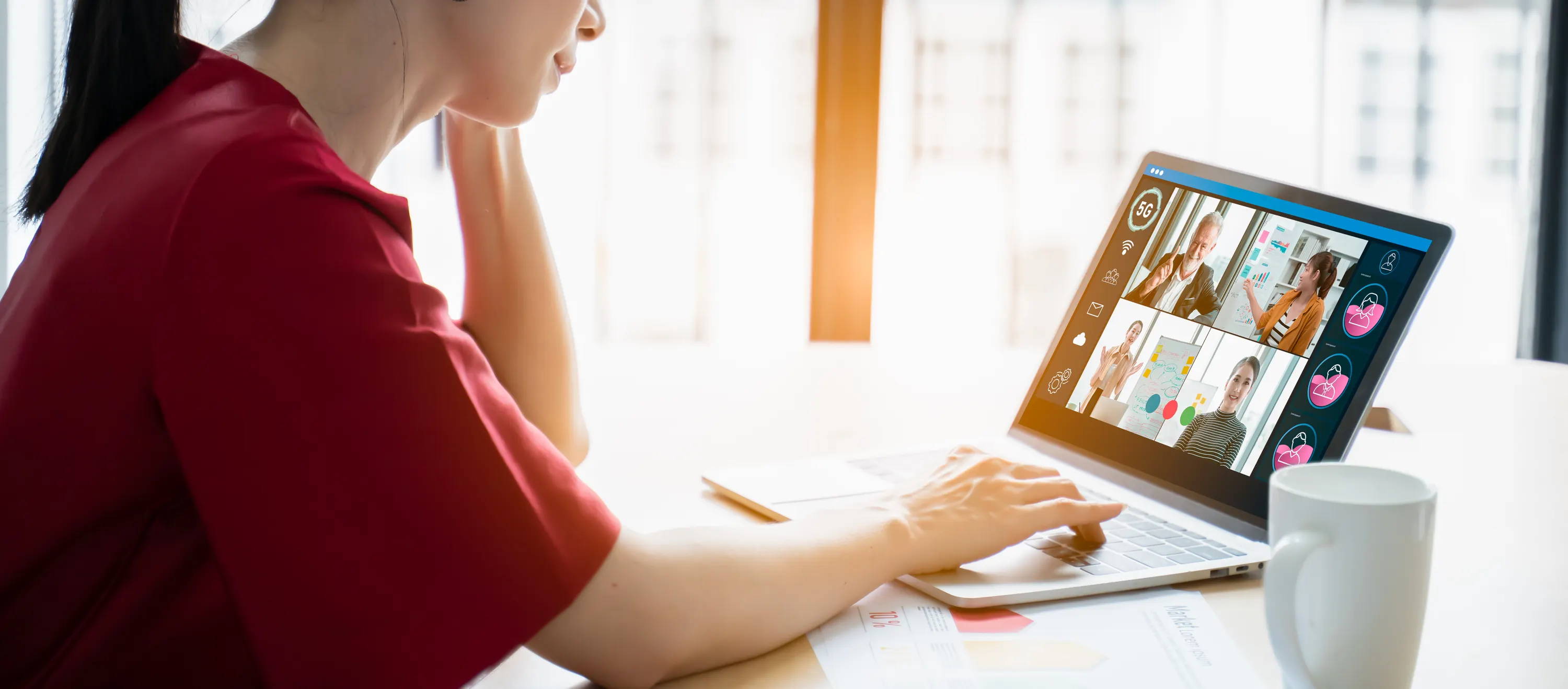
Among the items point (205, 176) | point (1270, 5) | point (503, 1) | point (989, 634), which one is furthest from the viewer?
point (1270, 5)

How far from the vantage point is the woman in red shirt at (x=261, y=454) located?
48cm

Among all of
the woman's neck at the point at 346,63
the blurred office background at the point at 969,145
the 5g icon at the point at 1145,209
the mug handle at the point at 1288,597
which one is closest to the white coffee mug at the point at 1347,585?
the mug handle at the point at 1288,597

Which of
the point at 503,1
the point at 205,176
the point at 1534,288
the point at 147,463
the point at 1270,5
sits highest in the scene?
the point at 1270,5

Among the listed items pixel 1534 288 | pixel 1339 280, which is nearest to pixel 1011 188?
pixel 1534 288

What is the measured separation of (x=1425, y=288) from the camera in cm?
76

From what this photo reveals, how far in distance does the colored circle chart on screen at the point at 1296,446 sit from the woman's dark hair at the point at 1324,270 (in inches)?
4.0

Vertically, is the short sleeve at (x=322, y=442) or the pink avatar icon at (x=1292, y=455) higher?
the short sleeve at (x=322, y=442)

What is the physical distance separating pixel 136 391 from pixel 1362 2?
13.6 ft

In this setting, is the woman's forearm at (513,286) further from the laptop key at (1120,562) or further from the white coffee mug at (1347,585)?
the white coffee mug at (1347,585)

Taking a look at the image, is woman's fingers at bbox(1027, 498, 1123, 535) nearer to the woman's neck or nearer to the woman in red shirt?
the woman in red shirt

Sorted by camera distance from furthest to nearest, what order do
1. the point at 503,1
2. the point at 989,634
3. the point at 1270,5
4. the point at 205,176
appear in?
the point at 1270,5, the point at 503,1, the point at 989,634, the point at 205,176

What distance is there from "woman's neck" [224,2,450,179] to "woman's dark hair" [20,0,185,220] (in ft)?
0.16

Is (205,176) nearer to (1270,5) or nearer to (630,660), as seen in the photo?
(630,660)

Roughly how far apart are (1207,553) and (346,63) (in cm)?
65
